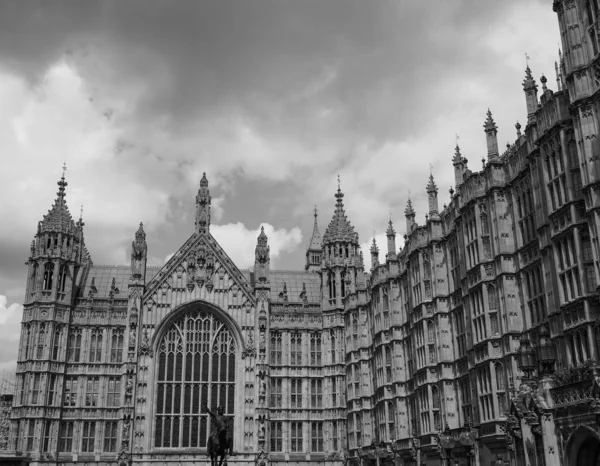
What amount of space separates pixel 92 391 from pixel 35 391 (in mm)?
5003

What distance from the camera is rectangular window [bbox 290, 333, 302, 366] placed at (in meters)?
69.2

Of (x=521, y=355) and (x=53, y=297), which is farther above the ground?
(x=53, y=297)

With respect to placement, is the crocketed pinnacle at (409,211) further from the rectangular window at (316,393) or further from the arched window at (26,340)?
the arched window at (26,340)

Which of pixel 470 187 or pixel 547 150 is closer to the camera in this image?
pixel 547 150

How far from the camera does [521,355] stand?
30.9 m

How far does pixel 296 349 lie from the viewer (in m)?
69.7

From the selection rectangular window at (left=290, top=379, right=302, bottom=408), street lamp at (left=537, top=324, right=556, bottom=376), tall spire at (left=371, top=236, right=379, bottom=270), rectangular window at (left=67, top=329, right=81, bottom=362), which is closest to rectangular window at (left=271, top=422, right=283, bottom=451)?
rectangular window at (left=290, top=379, right=302, bottom=408)

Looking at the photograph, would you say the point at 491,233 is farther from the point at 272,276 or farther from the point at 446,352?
the point at 272,276

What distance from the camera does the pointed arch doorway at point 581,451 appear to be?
28641 millimetres

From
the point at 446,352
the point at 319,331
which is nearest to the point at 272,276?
the point at 319,331

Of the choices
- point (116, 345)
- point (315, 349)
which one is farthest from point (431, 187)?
point (116, 345)

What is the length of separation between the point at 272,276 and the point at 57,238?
24382 mm

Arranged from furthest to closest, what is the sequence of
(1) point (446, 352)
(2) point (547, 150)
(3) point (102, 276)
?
(3) point (102, 276)
(1) point (446, 352)
(2) point (547, 150)

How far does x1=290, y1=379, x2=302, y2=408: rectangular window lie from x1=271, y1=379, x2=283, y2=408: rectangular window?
4.19 ft
